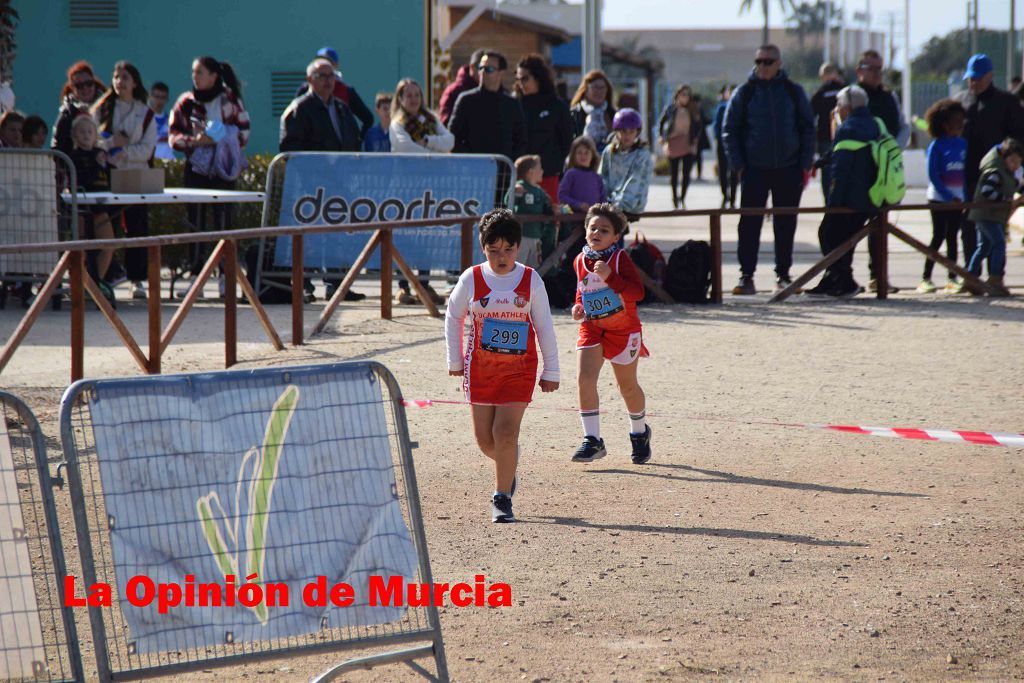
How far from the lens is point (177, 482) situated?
3.80 metres

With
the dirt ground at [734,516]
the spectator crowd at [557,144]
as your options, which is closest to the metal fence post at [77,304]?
the dirt ground at [734,516]

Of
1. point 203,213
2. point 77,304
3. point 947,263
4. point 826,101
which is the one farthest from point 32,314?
point 826,101

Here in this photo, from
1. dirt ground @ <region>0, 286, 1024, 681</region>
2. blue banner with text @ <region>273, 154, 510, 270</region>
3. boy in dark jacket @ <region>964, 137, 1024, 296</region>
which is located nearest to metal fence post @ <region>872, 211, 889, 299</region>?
boy in dark jacket @ <region>964, 137, 1024, 296</region>

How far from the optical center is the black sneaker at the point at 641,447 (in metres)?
→ 7.11

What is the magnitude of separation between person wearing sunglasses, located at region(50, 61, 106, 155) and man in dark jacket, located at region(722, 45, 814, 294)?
5675mm

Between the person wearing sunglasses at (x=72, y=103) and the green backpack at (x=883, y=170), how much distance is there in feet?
21.8

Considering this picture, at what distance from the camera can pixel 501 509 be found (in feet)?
19.8

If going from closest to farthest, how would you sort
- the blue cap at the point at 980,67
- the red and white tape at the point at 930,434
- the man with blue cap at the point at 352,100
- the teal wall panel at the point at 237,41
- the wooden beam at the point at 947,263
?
the red and white tape at the point at 930,434
the wooden beam at the point at 947,263
the blue cap at the point at 980,67
the man with blue cap at the point at 352,100
the teal wall panel at the point at 237,41

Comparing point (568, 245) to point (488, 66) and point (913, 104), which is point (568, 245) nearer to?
point (488, 66)

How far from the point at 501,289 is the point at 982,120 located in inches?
357

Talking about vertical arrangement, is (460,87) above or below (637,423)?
above

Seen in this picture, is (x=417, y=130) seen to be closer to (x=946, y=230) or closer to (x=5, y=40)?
(x=5, y=40)

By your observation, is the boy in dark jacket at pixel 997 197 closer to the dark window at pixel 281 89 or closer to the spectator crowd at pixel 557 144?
the spectator crowd at pixel 557 144

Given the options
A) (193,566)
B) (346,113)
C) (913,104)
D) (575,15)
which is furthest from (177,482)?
(575,15)
